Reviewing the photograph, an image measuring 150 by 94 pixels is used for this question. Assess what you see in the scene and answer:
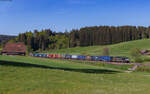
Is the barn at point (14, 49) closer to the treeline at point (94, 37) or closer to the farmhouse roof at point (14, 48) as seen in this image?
the farmhouse roof at point (14, 48)

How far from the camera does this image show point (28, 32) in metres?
190

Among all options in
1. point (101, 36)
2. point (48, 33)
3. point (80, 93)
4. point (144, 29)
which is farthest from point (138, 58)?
point (48, 33)

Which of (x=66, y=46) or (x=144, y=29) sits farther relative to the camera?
(x=144, y=29)

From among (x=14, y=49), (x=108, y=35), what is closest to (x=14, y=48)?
(x=14, y=49)

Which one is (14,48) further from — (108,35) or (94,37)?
(108,35)

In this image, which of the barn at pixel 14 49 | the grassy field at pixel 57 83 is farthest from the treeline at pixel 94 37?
the grassy field at pixel 57 83

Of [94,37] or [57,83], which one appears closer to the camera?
[57,83]

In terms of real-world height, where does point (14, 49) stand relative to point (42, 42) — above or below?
below

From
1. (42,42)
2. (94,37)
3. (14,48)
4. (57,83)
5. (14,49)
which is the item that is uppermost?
(94,37)

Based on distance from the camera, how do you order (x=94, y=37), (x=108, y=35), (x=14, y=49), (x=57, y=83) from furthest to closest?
(x=94, y=37) < (x=108, y=35) < (x=14, y=49) < (x=57, y=83)

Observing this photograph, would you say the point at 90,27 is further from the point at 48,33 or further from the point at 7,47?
the point at 7,47

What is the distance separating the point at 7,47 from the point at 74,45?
8095 centimetres

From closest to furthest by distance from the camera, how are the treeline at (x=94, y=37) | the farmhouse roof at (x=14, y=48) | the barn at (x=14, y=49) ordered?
the barn at (x=14, y=49) < the farmhouse roof at (x=14, y=48) < the treeline at (x=94, y=37)

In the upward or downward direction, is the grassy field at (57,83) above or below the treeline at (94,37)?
below
